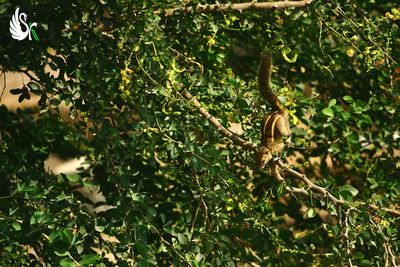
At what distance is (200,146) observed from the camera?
2320 millimetres

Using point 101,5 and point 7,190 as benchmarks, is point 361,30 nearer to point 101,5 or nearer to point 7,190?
point 101,5

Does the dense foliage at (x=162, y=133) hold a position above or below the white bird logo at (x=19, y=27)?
below

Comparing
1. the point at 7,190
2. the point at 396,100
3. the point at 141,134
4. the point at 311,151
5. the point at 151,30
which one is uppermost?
the point at 151,30

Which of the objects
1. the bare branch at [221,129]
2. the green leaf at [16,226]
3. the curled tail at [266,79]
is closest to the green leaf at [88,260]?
the green leaf at [16,226]

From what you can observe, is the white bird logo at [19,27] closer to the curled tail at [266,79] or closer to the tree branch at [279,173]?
the tree branch at [279,173]

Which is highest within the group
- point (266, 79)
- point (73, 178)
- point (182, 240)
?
point (266, 79)

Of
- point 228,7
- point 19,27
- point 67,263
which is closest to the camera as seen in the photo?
point 67,263

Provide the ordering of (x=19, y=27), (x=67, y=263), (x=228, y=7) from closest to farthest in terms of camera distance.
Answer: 1. (x=67, y=263)
2. (x=19, y=27)
3. (x=228, y=7)

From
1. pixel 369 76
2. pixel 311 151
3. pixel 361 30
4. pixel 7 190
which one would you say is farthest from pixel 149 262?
pixel 369 76

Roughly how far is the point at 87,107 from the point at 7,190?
45 cm

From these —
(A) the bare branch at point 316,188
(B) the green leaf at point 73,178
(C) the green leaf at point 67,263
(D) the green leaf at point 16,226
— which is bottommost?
(B) the green leaf at point 73,178

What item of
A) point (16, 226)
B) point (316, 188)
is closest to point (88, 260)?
point (16, 226)

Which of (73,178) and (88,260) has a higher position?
(88,260)

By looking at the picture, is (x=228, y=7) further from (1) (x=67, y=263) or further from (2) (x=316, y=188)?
(1) (x=67, y=263)
